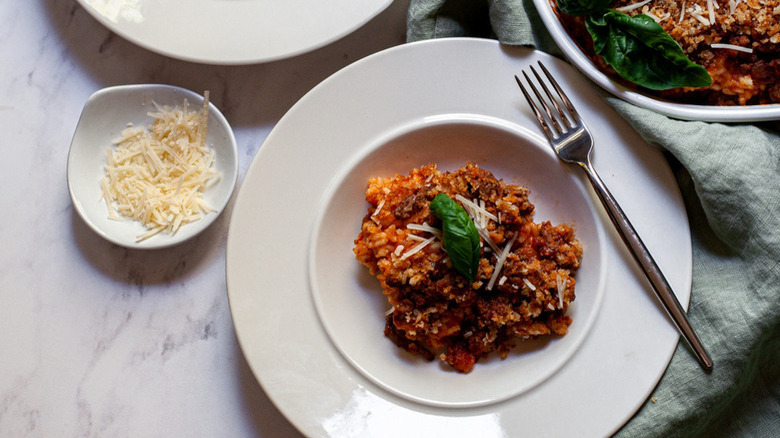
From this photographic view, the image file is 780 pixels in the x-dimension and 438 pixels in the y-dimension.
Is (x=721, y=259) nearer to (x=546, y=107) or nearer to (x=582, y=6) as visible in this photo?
(x=546, y=107)

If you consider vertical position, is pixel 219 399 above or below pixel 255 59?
below

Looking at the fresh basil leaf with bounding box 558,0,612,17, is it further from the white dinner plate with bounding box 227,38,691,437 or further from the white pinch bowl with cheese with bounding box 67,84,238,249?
the white pinch bowl with cheese with bounding box 67,84,238,249

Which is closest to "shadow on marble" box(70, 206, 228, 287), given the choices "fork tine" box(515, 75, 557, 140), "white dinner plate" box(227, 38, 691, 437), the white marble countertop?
the white marble countertop

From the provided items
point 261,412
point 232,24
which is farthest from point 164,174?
point 261,412

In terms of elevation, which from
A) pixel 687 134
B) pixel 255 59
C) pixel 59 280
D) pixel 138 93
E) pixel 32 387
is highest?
pixel 687 134

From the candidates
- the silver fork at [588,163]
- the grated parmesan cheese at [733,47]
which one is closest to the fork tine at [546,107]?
the silver fork at [588,163]

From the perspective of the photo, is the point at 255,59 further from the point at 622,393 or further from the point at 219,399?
the point at 622,393

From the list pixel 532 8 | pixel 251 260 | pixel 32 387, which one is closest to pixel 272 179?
pixel 251 260

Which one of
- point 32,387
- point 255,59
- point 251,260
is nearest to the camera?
point 251,260

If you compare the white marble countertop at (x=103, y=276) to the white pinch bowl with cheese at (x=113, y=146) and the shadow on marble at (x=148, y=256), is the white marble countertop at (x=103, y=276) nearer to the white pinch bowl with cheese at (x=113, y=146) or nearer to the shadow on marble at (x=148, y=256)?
the shadow on marble at (x=148, y=256)
